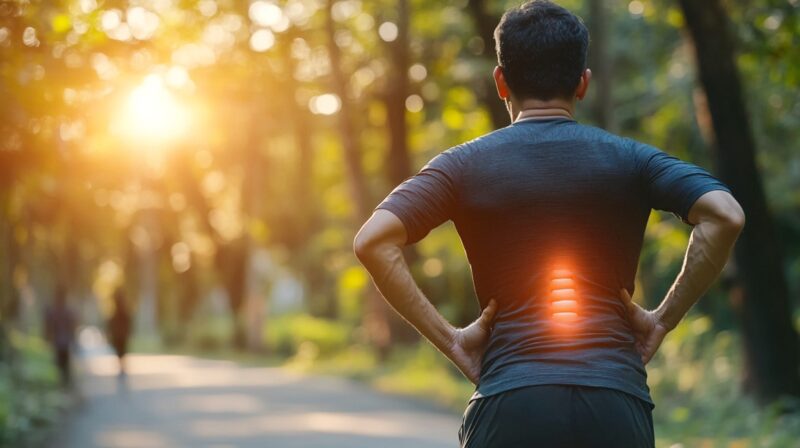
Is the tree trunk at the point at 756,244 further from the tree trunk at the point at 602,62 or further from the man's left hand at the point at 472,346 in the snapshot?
the man's left hand at the point at 472,346

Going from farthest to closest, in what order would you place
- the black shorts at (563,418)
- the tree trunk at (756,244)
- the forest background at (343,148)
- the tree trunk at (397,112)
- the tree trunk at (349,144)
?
the tree trunk at (349,144)
the tree trunk at (397,112)
the tree trunk at (756,244)
the forest background at (343,148)
the black shorts at (563,418)

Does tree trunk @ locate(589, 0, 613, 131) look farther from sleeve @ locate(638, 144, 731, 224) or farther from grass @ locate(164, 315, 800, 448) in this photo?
sleeve @ locate(638, 144, 731, 224)

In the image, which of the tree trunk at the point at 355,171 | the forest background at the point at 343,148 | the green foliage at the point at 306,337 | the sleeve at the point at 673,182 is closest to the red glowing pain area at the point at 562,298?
the sleeve at the point at 673,182

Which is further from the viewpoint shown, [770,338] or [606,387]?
[770,338]

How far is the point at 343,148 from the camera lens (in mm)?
30562

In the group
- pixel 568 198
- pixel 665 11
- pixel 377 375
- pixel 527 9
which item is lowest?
pixel 377 375

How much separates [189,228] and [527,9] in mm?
57878

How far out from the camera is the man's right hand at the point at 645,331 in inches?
140

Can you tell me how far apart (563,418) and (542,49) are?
0.89 meters

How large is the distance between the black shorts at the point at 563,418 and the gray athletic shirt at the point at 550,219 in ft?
0.15

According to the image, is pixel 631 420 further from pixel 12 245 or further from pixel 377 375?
pixel 12 245

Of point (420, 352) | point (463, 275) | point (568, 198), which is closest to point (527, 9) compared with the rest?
point (568, 198)

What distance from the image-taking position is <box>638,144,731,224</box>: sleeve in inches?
135

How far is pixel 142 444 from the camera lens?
1577cm
